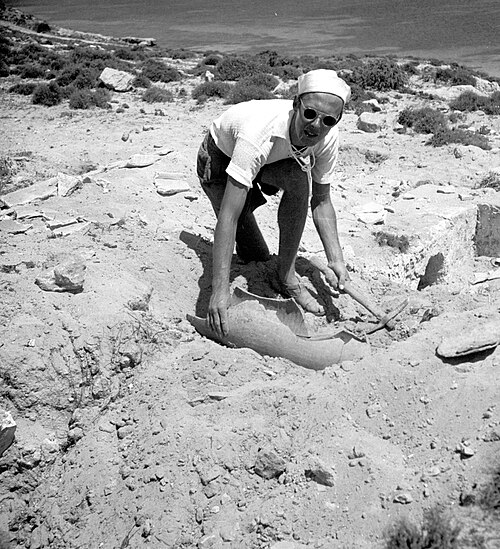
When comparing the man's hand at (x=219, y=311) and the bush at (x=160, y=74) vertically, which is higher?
the bush at (x=160, y=74)

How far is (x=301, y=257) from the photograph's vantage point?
4527mm

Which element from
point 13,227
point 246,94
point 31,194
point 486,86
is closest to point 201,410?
point 13,227

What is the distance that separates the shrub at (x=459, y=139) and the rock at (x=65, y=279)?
6216mm

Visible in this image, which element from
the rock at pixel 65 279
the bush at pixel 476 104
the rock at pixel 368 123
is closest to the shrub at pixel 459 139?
the rock at pixel 368 123

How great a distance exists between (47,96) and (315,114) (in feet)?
32.2

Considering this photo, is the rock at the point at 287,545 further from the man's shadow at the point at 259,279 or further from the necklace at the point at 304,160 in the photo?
the necklace at the point at 304,160

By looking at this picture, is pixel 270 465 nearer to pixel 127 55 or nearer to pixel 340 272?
pixel 340 272

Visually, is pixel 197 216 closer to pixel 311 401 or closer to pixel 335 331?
pixel 335 331

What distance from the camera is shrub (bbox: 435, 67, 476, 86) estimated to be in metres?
13.7

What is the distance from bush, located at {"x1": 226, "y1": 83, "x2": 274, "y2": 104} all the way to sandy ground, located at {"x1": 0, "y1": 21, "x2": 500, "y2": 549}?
7.25 meters

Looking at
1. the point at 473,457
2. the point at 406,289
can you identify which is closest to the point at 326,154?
the point at 406,289

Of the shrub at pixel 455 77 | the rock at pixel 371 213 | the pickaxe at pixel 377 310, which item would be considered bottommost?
the rock at pixel 371 213

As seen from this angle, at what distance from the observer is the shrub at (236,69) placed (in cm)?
1458

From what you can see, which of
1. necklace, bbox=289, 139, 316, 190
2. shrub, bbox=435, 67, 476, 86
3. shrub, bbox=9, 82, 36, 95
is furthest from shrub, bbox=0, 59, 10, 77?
necklace, bbox=289, 139, 316, 190
